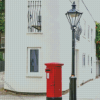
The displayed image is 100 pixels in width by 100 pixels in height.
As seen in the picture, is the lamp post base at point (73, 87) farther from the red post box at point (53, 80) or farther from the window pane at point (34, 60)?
the window pane at point (34, 60)

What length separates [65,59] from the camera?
14758mm

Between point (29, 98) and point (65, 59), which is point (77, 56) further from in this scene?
point (29, 98)

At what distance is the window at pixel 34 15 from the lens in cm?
1413

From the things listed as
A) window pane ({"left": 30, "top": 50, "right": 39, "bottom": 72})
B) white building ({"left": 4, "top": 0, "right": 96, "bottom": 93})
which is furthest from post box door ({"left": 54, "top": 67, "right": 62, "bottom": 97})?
window pane ({"left": 30, "top": 50, "right": 39, "bottom": 72})

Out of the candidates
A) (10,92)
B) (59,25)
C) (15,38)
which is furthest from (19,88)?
(59,25)

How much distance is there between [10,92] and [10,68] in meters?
1.19

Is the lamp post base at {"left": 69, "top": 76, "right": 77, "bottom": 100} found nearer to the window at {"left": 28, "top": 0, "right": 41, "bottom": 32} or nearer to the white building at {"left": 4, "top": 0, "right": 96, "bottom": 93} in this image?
the white building at {"left": 4, "top": 0, "right": 96, "bottom": 93}

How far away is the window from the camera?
1413 cm

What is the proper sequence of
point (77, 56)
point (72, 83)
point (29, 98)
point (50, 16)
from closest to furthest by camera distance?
point (72, 83), point (29, 98), point (50, 16), point (77, 56)

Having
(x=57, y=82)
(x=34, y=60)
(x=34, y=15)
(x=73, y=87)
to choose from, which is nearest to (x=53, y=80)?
(x=57, y=82)

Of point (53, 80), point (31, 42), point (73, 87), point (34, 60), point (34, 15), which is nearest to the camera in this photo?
point (73, 87)

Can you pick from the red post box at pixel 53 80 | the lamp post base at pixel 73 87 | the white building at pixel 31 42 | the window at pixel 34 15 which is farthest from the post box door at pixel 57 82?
the window at pixel 34 15

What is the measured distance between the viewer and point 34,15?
14.3 metres

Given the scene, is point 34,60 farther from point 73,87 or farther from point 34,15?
point 73,87
